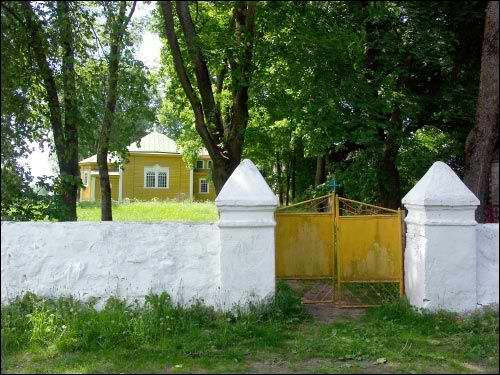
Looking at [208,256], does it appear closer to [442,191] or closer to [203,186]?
[442,191]

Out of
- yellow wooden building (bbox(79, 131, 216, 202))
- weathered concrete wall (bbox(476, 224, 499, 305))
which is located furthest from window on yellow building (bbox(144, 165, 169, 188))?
weathered concrete wall (bbox(476, 224, 499, 305))

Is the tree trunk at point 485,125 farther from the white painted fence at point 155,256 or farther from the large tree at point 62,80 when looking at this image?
the large tree at point 62,80

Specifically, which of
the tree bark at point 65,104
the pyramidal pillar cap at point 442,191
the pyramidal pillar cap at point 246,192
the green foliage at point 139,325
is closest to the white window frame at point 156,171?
the tree bark at point 65,104

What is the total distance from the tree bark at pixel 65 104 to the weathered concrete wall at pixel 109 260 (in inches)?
98.8

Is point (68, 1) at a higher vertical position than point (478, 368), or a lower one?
higher

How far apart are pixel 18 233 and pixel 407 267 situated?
5.66 meters

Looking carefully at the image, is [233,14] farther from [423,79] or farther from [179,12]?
[423,79]

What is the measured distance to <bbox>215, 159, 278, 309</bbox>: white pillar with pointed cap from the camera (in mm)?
7891

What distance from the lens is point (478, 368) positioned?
616 cm

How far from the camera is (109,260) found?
311 inches

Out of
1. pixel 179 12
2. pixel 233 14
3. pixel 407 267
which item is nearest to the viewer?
pixel 407 267

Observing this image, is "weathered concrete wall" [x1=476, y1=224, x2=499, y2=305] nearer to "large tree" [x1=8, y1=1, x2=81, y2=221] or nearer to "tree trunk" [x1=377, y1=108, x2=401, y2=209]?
"tree trunk" [x1=377, y1=108, x2=401, y2=209]

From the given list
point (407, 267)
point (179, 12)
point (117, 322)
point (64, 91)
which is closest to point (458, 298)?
point (407, 267)

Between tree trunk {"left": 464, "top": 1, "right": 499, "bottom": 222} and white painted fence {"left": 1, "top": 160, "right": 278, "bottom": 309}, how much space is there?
547cm
